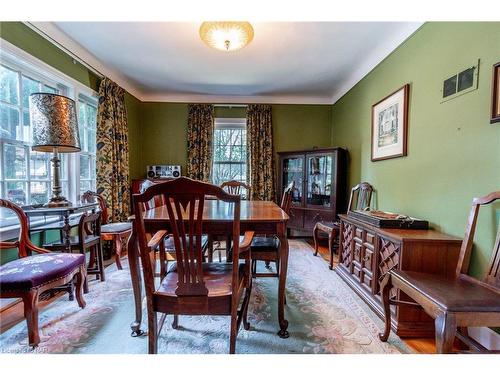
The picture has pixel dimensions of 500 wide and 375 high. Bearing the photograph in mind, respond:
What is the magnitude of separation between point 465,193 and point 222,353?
1.83m

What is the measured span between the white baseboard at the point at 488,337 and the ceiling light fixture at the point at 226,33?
2.56 meters

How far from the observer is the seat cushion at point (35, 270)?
4.35ft

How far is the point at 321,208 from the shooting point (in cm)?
355

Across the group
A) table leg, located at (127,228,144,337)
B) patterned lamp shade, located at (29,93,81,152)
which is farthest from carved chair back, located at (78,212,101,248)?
table leg, located at (127,228,144,337)

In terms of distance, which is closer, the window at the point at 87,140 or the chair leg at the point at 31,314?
the chair leg at the point at 31,314

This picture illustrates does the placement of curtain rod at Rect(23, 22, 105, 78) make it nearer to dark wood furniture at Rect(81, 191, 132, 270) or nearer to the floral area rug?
dark wood furniture at Rect(81, 191, 132, 270)

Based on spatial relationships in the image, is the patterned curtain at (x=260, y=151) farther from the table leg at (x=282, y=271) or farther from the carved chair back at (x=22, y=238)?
the carved chair back at (x=22, y=238)

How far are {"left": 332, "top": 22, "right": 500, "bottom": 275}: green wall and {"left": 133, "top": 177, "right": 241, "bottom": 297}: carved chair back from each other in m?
1.52

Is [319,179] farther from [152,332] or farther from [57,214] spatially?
[57,214]

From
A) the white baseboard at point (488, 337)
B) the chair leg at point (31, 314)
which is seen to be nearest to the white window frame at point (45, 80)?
the chair leg at point (31, 314)

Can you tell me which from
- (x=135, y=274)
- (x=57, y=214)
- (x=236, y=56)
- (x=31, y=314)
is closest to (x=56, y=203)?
(x=57, y=214)

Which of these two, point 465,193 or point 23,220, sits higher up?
point 465,193
